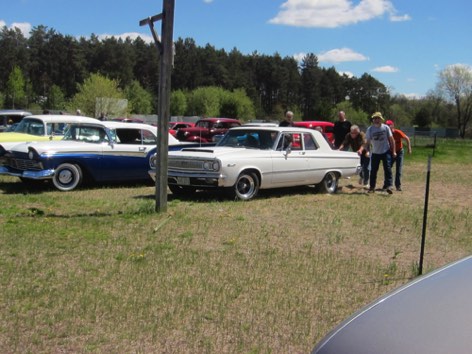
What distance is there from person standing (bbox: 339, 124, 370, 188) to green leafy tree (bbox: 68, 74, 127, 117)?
41.9 meters

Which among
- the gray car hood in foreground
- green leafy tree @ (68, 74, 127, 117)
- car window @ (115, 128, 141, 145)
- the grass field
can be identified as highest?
green leafy tree @ (68, 74, 127, 117)

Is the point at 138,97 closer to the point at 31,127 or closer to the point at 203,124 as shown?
the point at 203,124

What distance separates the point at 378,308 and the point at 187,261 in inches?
150

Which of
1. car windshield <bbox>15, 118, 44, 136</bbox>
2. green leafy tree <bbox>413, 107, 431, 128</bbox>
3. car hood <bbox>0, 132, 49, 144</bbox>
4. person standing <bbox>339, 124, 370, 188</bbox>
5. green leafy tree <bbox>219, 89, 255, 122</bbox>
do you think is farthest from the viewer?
green leafy tree <bbox>413, 107, 431, 128</bbox>

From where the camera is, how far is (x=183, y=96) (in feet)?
286

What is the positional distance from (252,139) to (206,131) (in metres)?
17.6

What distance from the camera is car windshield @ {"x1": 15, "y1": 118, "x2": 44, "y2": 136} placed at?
1443 cm

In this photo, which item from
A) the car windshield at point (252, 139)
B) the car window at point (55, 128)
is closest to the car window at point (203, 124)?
the car window at point (55, 128)

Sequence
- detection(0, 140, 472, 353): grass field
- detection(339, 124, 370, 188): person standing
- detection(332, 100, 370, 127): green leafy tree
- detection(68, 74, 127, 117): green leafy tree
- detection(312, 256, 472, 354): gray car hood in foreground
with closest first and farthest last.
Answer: detection(312, 256, 472, 354): gray car hood in foreground, detection(0, 140, 472, 353): grass field, detection(339, 124, 370, 188): person standing, detection(68, 74, 127, 117): green leafy tree, detection(332, 100, 370, 127): green leafy tree

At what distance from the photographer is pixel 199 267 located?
5.97m

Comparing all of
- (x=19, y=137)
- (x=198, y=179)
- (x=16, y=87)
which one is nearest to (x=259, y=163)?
(x=198, y=179)

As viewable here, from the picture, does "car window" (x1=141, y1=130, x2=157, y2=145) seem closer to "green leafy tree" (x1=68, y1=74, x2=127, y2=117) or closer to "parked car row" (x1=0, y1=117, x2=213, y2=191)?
"parked car row" (x1=0, y1=117, x2=213, y2=191)

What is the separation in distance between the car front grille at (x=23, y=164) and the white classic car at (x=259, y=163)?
237 centimetres

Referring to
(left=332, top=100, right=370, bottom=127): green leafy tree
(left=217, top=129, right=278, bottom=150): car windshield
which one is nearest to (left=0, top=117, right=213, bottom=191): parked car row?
(left=217, top=129, right=278, bottom=150): car windshield
